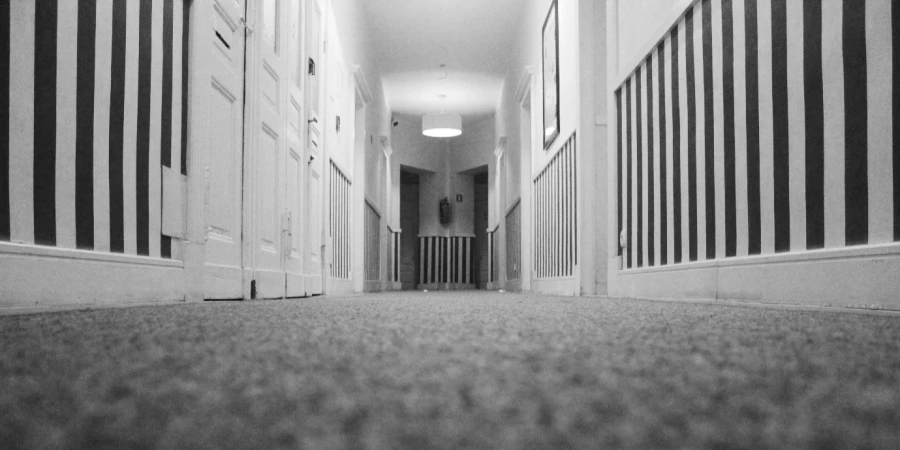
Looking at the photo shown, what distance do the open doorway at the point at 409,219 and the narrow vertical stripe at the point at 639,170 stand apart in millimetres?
8831

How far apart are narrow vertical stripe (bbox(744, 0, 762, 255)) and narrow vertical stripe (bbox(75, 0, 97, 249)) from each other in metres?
1.78

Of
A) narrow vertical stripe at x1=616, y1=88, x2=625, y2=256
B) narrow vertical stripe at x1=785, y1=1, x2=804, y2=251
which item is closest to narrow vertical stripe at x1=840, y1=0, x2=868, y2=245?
narrow vertical stripe at x1=785, y1=1, x2=804, y2=251

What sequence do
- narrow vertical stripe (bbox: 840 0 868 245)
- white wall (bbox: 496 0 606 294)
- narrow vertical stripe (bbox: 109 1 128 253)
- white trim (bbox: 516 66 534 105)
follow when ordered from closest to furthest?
narrow vertical stripe (bbox: 840 0 868 245), narrow vertical stripe (bbox: 109 1 128 253), white wall (bbox: 496 0 606 294), white trim (bbox: 516 66 534 105)

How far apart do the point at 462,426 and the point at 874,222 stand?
1367 mm

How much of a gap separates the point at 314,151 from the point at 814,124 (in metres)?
2.98

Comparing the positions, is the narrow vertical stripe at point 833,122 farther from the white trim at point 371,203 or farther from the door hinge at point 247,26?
the white trim at point 371,203

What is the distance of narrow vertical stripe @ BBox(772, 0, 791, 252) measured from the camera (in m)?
1.60

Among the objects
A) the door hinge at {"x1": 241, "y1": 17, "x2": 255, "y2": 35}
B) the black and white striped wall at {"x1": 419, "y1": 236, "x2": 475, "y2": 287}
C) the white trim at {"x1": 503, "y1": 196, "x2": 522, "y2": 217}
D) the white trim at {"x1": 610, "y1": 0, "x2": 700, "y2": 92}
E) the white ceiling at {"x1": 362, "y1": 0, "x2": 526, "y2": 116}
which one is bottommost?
the black and white striped wall at {"x1": 419, "y1": 236, "x2": 475, "y2": 287}

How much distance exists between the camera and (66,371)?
1.53 ft

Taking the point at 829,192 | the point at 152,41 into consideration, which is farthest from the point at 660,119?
the point at 152,41

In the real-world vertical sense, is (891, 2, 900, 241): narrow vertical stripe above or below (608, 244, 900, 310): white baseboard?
above

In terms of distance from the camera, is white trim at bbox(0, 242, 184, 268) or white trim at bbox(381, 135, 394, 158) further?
white trim at bbox(381, 135, 394, 158)

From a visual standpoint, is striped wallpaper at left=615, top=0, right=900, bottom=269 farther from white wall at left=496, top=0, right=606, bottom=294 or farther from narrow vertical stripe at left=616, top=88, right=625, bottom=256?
white wall at left=496, top=0, right=606, bottom=294

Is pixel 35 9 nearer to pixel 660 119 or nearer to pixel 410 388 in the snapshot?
pixel 410 388
